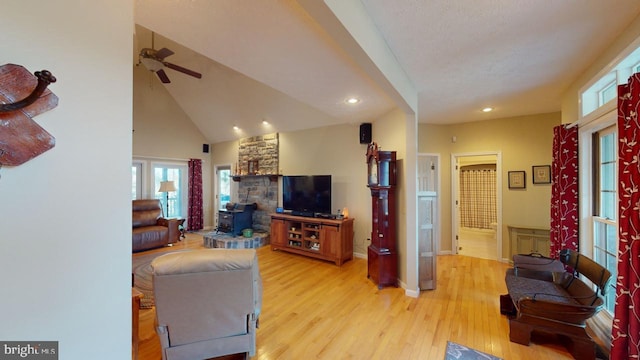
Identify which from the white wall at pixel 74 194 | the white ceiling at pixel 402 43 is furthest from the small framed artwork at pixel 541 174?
the white wall at pixel 74 194

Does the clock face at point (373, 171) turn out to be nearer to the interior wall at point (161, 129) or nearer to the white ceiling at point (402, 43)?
the white ceiling at point (402, 43)

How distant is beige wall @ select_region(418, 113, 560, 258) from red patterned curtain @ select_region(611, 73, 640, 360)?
2.65 metres

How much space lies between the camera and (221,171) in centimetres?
716

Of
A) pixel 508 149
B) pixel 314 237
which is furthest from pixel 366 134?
pixel 508 149

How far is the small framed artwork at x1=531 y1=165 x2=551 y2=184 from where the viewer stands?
154 inches

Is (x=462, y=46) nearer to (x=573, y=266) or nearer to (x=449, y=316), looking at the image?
(x=573, y=266)

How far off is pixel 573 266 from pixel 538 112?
2629mm

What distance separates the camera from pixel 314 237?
4.50m

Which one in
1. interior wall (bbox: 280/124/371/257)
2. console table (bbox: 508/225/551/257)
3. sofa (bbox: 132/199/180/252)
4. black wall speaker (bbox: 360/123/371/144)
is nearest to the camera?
console table (bbox: 508/225/551/257)

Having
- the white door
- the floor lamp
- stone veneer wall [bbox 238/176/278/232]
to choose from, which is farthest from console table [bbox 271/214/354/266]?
the floor lamp

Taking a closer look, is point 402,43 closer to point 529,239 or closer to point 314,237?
point 314,237

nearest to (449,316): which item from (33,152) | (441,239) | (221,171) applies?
(441,239)

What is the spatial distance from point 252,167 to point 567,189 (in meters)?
5.60

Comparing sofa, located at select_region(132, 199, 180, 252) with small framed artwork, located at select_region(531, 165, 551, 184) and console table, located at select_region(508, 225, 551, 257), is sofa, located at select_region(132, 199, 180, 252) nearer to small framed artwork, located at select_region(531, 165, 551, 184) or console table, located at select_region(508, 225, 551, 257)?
console table, located at select_region(508, 225, 551, 257)
